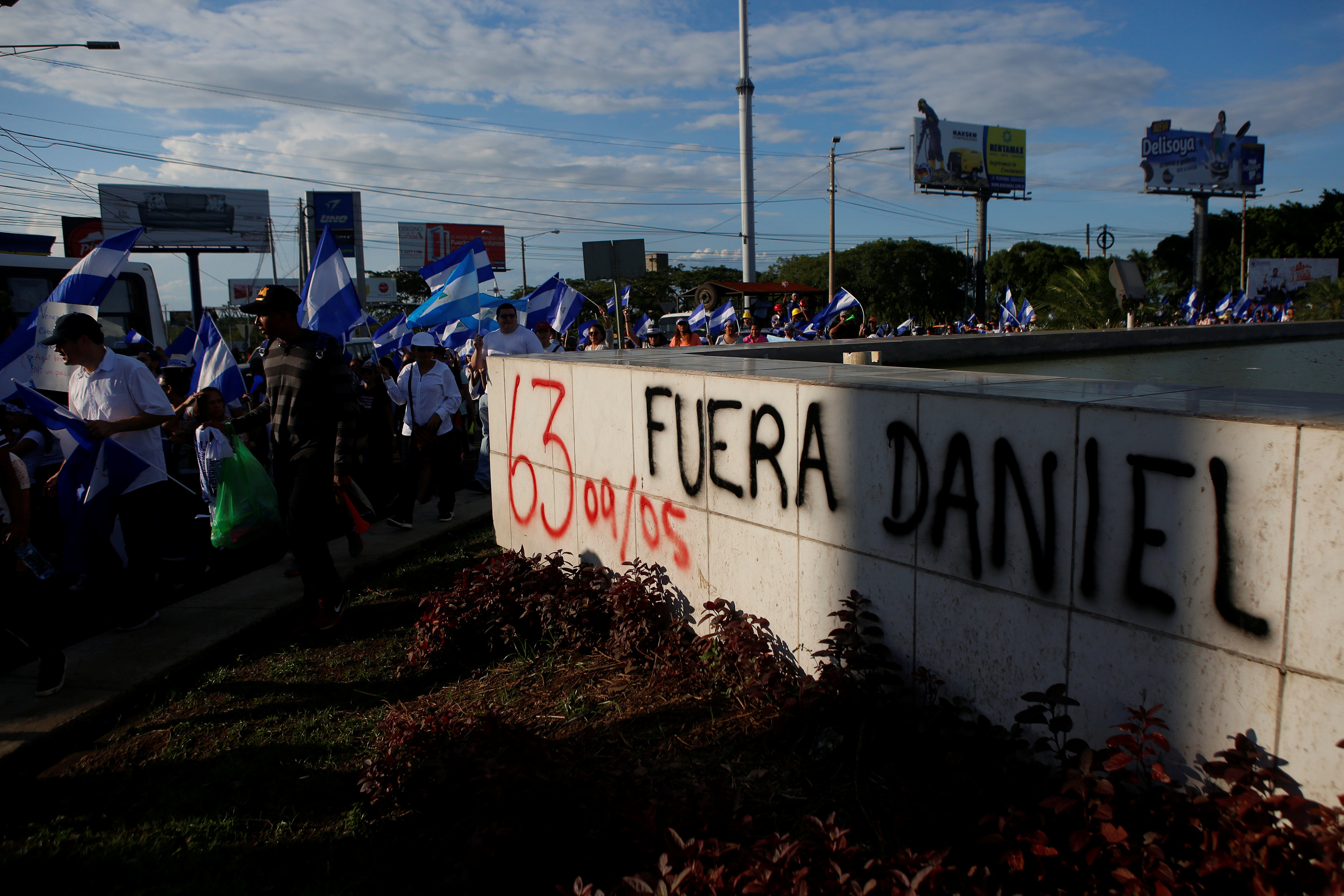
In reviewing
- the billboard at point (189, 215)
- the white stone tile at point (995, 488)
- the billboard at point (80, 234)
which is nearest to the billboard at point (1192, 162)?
the billboard at point (189, 215)

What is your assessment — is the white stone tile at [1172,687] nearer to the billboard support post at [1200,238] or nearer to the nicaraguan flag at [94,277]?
the nicaraguan flag at [94,277]

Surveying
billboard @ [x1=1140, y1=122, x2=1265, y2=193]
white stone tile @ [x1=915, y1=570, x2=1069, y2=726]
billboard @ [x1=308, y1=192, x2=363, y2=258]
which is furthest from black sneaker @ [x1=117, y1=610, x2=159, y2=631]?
billboard @ [x1=1140, y1=122, x2=1265, y2=193]

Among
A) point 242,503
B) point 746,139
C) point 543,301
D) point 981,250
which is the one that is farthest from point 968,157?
point 242,503

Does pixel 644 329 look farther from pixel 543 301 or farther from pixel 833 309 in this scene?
pixel 833 309

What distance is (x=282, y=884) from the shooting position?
2.60 meters

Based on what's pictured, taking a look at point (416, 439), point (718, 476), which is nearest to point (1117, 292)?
point (416, 439)

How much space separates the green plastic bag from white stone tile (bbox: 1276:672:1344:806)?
4.93 m

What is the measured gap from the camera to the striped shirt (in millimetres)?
4605

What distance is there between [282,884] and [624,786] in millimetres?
1032

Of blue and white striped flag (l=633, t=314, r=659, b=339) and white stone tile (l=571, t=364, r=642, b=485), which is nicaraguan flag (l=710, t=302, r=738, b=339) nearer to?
blue and white striped flag (l=633, t=314, r=659, b=339)

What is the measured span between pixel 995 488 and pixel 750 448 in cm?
116

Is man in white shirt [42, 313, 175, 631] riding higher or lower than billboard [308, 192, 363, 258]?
lower

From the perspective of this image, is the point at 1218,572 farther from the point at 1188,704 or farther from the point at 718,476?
the point at 718,476

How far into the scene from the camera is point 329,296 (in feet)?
25.3
